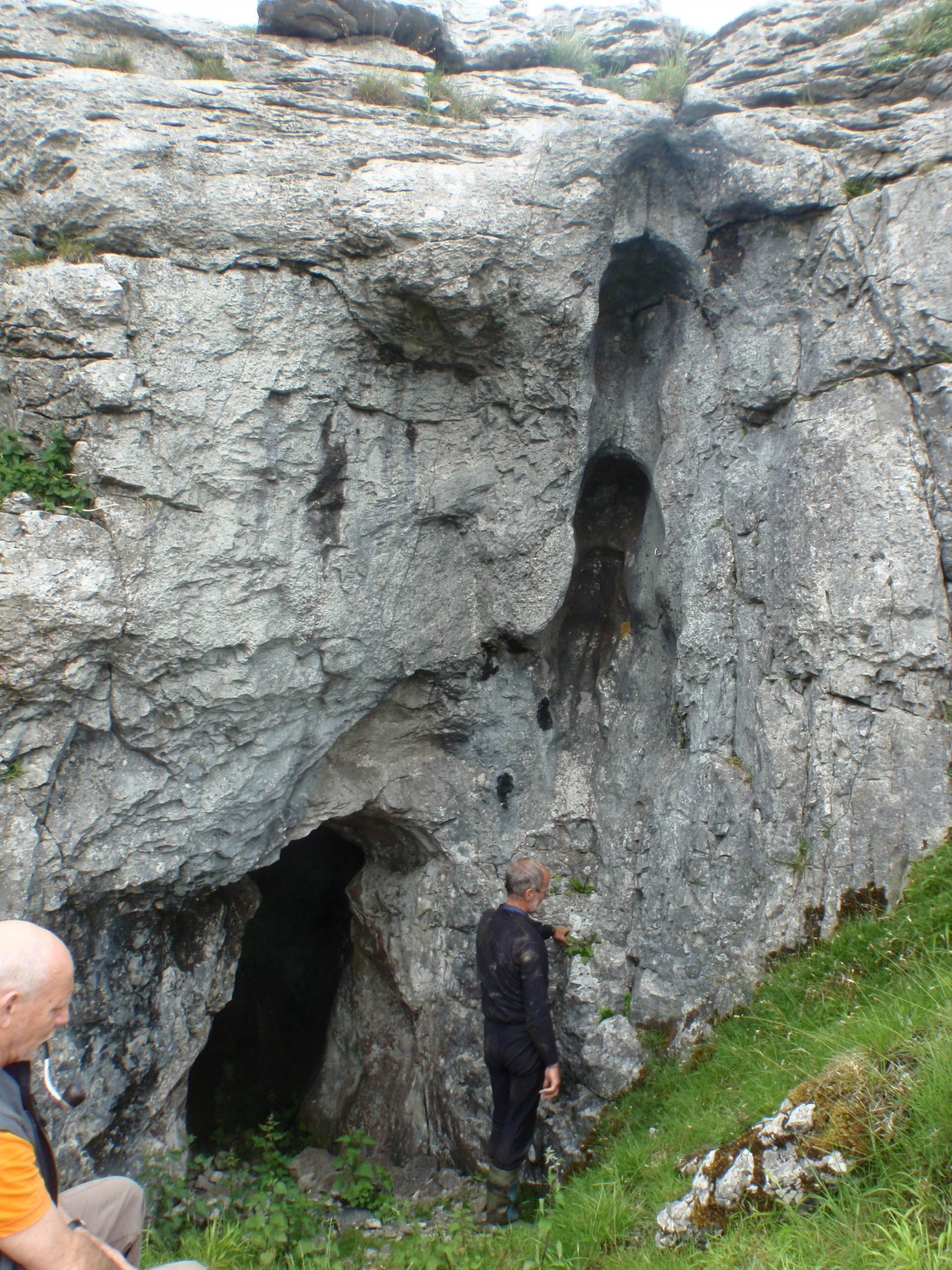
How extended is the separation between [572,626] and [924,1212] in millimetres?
4812

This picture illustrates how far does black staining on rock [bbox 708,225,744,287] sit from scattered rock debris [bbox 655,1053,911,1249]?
5.03m

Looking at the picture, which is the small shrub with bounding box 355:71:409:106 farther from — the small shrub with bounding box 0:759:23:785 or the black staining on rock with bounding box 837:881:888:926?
the black staining on rock with bounding box 837:881:888:926

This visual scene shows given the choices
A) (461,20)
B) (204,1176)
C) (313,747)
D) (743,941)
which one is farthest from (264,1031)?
(461,20)

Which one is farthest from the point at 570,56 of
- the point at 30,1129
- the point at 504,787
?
the point at 30,1129

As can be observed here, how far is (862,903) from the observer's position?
484 centimetres

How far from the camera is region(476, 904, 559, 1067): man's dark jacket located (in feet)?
16.0

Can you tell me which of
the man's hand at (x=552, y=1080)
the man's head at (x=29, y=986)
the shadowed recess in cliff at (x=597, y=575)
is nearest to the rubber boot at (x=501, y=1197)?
the man's hand at (x=552, y=1080)

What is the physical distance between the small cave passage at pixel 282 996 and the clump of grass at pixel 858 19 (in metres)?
8.16

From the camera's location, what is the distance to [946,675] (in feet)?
16.2

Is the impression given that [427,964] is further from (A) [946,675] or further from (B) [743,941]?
(A) [946,675]

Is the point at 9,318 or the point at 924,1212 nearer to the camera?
the point at 924,1212

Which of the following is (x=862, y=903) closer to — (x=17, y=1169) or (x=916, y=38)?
(x=17, y=1169)

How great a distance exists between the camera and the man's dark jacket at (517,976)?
4.86 metres

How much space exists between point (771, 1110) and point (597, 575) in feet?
13.9
